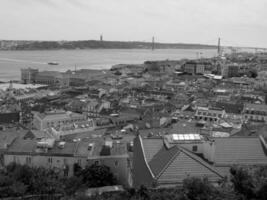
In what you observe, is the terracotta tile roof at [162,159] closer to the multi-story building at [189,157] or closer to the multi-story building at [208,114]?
the multi-story building at [189,157]

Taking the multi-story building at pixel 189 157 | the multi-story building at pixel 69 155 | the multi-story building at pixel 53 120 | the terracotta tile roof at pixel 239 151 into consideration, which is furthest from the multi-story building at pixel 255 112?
the multi-story building at pixel 189 157

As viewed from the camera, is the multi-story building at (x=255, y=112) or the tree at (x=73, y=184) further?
the multi-story building at (x=255, y=112)

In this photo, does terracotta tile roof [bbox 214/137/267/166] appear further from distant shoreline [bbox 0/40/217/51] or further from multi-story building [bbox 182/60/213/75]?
distant shoreline [bbox 0/40/217/51]

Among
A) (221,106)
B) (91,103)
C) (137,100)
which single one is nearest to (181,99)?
(137,100)

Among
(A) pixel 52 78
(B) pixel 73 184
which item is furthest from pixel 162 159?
(A) pixel 52 78

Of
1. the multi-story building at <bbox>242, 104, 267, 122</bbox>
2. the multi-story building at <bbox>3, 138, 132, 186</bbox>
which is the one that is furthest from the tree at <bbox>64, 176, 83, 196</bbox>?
the multi-story building at <bbox>242, 104, 267, 122</bbox>

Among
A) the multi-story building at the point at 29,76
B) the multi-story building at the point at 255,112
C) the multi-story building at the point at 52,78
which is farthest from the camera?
the multi-story building at the point at 29,76

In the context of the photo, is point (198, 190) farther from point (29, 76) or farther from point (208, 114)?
point (29, 76)
